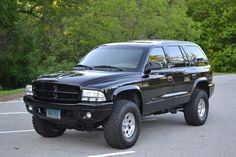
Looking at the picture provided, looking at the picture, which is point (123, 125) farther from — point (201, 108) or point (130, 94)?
point (201, 108)

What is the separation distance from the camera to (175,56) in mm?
9680

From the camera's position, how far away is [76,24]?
3034cm

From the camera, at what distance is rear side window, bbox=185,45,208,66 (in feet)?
33.7

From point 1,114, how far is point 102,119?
→ 16.0 feet

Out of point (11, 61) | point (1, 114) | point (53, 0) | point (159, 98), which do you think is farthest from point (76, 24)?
point (159, 98)

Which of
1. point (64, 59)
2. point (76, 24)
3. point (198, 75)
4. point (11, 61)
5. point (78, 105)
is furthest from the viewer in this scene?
point (64, 59)

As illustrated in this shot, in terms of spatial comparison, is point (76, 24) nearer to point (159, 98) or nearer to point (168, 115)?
point (168, 115)

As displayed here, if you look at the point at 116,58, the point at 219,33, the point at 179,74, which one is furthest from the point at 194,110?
the point at 219,33

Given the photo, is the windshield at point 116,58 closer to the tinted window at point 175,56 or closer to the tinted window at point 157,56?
the tinted window at point 157,56

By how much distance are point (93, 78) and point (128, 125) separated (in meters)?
1.03

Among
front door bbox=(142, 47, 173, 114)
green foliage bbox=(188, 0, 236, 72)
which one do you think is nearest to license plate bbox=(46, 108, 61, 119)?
front door bbox=(142, 47, 173, 114)

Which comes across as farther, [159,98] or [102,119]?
[159,98]

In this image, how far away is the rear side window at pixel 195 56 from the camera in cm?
1027

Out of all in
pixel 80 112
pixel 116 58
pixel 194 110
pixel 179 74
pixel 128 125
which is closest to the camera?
pixel 80 112
